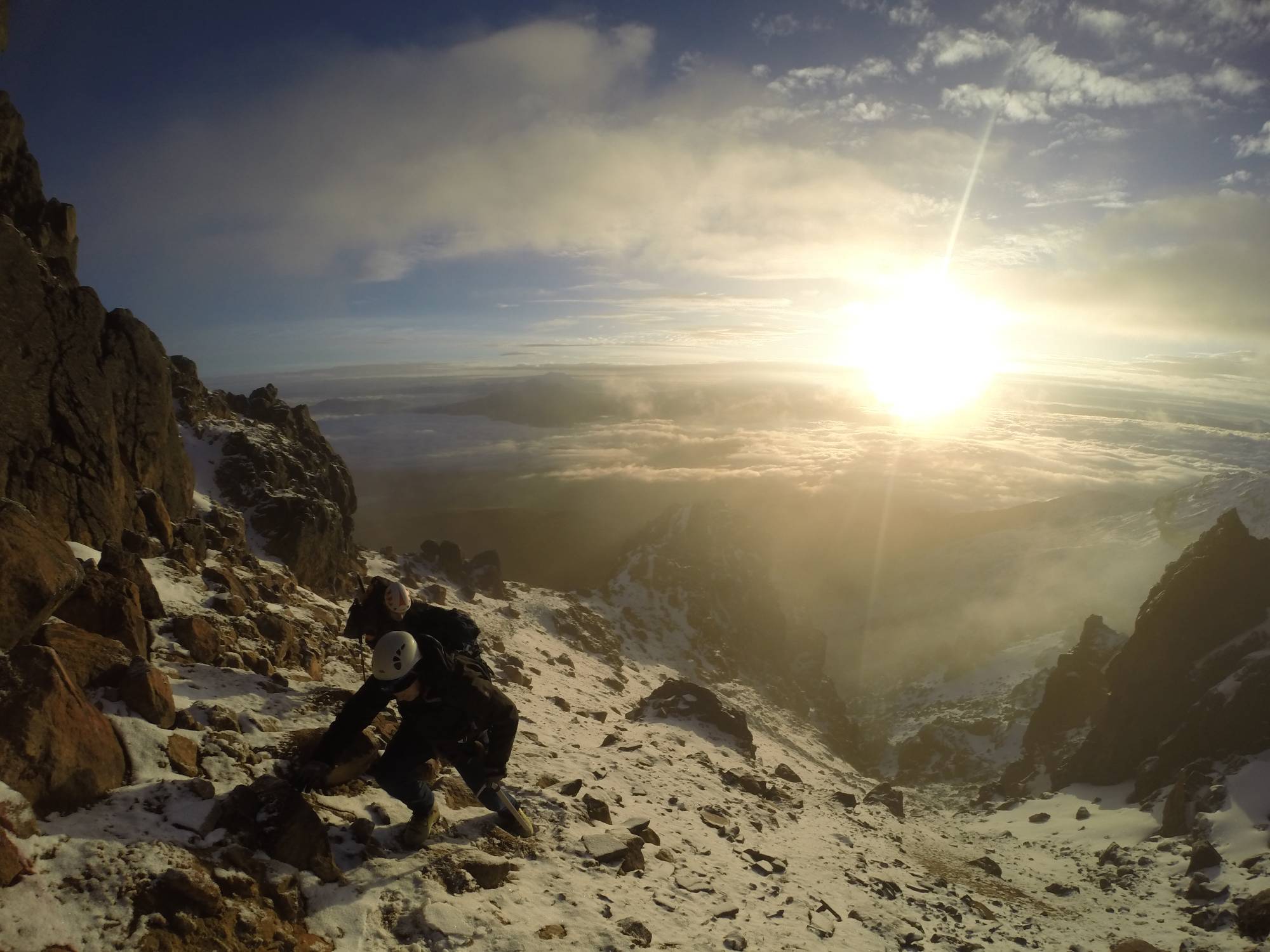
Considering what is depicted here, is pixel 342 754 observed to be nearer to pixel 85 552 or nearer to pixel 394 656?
pixel 394 656

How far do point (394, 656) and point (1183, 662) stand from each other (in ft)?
186

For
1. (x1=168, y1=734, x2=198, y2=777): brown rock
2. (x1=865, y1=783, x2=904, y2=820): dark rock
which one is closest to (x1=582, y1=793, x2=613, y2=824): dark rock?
(x1=168, y1=734, x2=198, y2=777): brown rock

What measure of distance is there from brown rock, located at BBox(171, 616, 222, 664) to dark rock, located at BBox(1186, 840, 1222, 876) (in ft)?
117

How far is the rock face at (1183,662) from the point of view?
131ft

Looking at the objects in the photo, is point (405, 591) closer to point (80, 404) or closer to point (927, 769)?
point (80, 404)

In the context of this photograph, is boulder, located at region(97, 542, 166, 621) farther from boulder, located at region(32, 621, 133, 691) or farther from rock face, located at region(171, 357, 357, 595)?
rock face, located at region(171, 357, 357, 595)

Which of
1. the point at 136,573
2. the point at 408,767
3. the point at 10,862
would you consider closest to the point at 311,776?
the point at 408,767

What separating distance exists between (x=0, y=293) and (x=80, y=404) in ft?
8.04

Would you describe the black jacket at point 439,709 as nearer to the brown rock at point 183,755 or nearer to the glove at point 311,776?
the glove at point 311,776

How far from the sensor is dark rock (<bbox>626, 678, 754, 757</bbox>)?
3053 centimetres

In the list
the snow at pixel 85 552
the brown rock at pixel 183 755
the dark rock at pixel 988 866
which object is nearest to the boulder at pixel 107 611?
the snow at pixel 85 552

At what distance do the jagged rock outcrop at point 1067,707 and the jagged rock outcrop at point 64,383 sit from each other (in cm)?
6335

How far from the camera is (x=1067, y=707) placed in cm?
5972

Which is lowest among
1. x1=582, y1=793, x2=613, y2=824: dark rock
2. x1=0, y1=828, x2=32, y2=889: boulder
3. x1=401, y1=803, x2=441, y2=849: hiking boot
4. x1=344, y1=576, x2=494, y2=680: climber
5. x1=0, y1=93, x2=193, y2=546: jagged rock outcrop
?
x1=582, y1=793, x2=613, y2=824: dark rock
